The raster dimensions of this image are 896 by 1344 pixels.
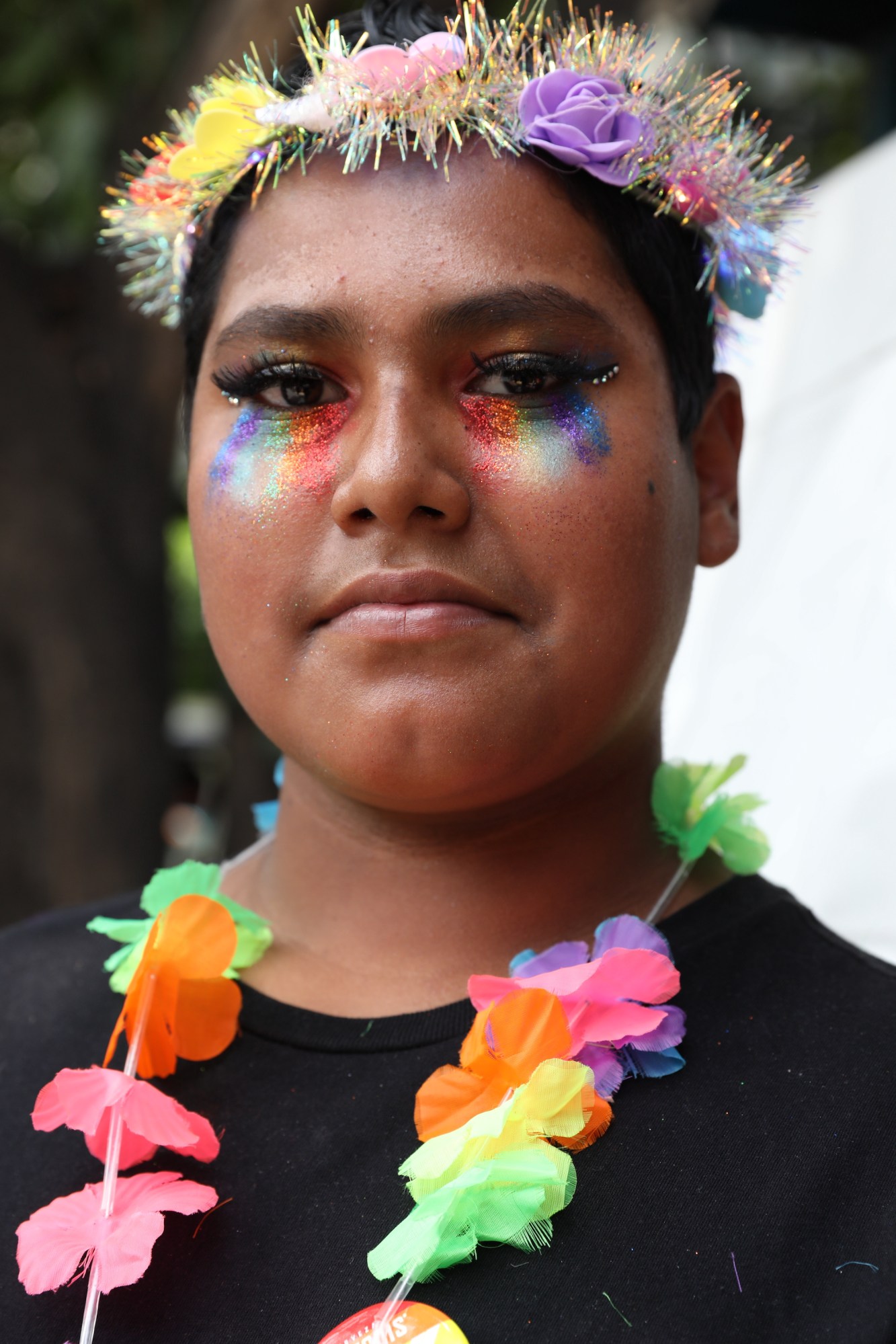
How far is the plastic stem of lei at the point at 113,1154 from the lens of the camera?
4.40 ft

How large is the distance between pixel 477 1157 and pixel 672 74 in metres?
1.34

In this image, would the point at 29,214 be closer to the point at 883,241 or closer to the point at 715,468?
the point at 883,241

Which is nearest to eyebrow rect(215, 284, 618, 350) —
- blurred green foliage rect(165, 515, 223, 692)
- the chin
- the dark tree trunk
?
the chin

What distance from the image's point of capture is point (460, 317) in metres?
1.52

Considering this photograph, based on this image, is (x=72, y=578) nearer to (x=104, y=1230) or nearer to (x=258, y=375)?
(x=258, y=375)

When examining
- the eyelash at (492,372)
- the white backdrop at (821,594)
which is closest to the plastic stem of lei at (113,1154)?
the eyelash at (492,372)

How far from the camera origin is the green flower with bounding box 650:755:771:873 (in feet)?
5.74

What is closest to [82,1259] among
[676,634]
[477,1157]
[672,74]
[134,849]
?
[477,1157]

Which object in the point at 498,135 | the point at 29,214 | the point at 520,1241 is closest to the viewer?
the point at 520,1241

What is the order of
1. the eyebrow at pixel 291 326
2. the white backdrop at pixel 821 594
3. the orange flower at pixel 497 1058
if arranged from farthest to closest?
the white backdrop at pixel 821 594 < the eyebrow at pixel 291 326 < the orange flower at pixel 497 1058

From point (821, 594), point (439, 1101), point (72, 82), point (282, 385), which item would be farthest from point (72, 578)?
point (439, 1101)

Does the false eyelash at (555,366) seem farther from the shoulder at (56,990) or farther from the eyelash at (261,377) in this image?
the shoulder at (56,990)

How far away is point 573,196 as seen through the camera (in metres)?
1.61

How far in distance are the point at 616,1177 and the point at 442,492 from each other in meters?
0.76
